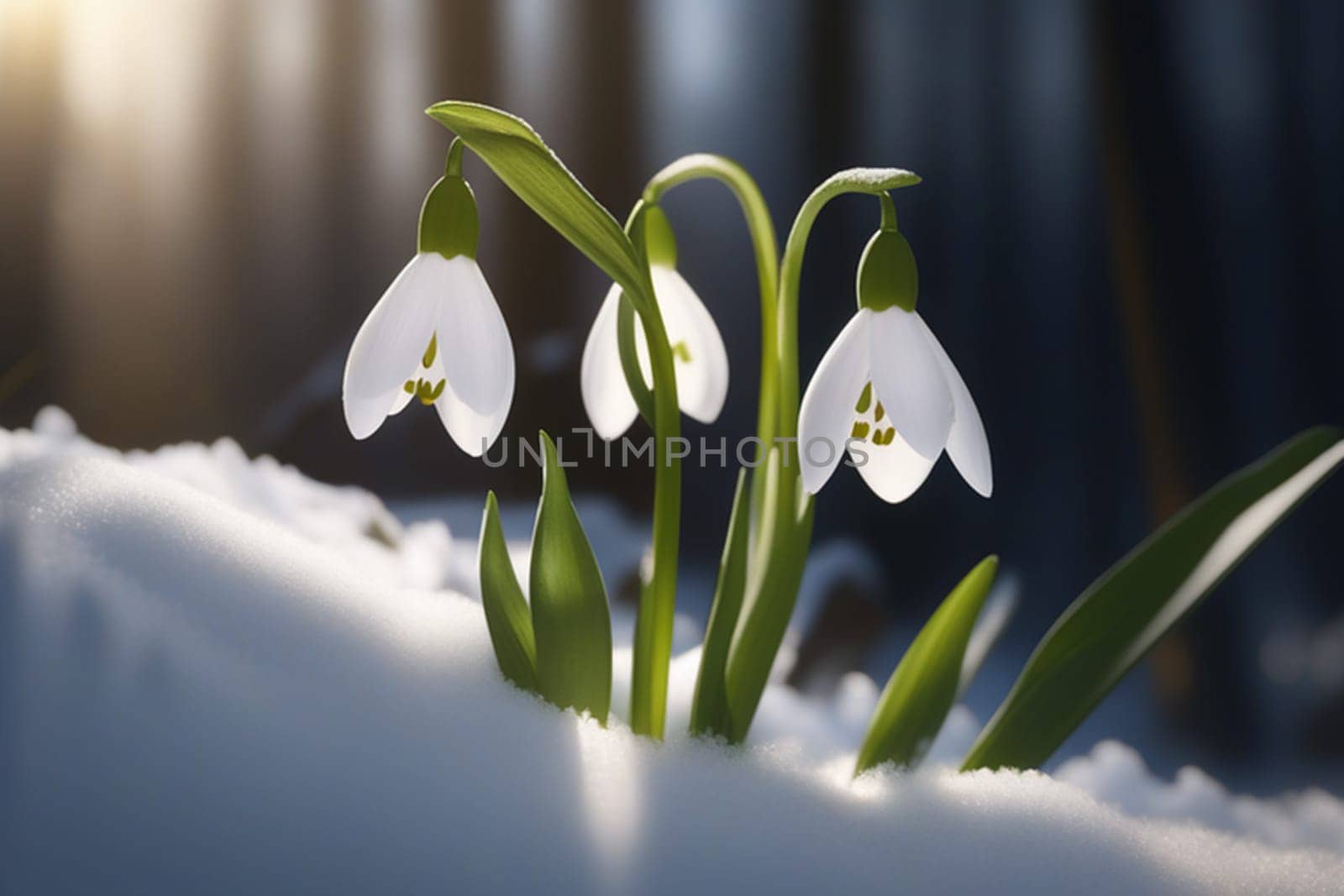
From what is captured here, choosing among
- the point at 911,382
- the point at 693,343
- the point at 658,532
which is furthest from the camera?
the point at 693,343

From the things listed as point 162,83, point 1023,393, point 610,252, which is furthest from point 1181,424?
point 162,83

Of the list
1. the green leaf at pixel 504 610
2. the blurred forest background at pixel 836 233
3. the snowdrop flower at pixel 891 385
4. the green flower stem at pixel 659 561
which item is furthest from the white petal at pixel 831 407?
the blurred forest background at pixel 836 233

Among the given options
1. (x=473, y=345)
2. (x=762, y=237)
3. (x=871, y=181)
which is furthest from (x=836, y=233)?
(x=473, y=345)

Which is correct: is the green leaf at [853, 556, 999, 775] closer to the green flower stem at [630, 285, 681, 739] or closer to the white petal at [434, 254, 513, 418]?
the green flower stem at [630, 285, 681, 739]

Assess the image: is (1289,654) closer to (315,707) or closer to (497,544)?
(497,544)

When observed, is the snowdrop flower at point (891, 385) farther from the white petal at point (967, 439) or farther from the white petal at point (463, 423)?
the white petal at point (463, 423)

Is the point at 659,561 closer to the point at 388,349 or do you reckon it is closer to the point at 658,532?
the point at 658,532
